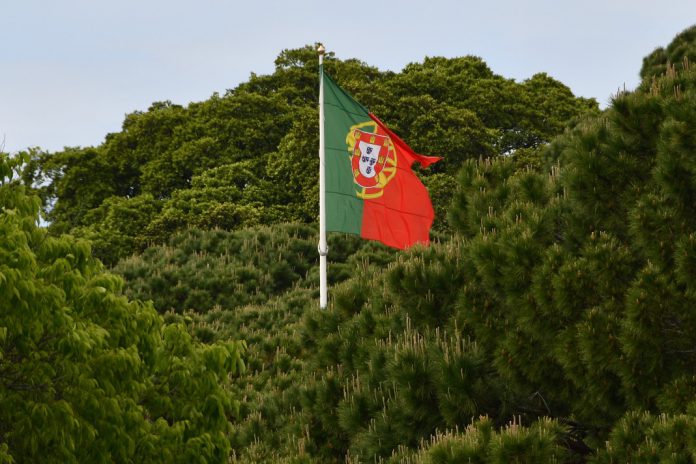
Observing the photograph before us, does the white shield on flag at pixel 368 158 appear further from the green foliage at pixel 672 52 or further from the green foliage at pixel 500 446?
the green foliage at pixel 500 446

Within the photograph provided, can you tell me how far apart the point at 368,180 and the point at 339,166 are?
24.8 inches

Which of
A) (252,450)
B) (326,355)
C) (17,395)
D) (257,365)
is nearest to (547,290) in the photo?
(326,355)

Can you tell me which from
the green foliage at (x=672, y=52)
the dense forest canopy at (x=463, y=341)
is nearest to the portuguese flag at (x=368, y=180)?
the dense forest canopy at (x=463, y=341)

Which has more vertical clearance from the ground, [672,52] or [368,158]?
[672,52]

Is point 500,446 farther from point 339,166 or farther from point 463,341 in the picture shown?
point 339,166

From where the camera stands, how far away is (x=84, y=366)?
823 cm

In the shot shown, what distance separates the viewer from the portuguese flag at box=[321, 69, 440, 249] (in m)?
18.1

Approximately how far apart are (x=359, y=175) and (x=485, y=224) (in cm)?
814

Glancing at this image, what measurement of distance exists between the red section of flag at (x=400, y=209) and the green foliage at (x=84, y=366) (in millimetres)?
9122

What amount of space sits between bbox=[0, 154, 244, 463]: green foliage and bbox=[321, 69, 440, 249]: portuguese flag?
906 cm

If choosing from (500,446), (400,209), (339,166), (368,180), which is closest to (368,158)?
(368,180)

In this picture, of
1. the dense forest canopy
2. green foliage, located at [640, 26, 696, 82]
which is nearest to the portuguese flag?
the dense forest canopy

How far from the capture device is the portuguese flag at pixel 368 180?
59.3 ft

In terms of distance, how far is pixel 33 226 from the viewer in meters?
8.84
